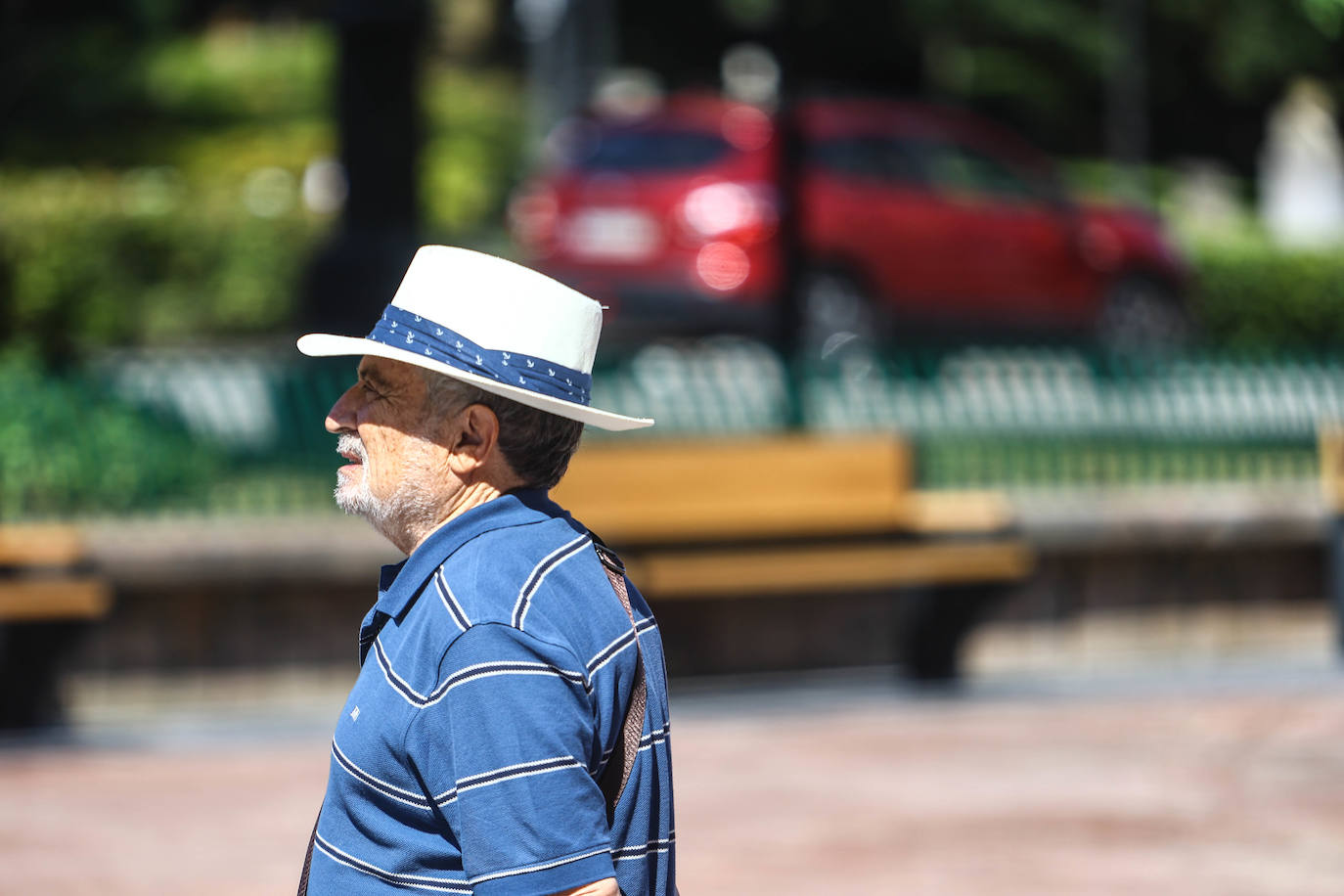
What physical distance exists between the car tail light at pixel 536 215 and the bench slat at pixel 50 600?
729 centimetres

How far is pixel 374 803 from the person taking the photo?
216cm

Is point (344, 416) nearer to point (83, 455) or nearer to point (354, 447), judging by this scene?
point (354, 447)

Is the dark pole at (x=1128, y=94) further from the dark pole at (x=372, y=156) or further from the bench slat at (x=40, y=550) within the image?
the bench slat at (x=40, y=550)

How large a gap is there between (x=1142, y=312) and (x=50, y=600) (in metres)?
10.6

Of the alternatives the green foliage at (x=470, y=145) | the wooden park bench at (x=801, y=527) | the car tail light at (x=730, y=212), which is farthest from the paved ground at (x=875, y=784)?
the green foliage at (x=470, y=145)

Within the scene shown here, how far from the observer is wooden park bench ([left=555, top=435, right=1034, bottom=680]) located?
7.64 m

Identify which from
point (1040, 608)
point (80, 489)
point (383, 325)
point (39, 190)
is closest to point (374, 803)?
point (383, 325)

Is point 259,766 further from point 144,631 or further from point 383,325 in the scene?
point 383,325

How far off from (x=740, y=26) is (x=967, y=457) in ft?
83.1

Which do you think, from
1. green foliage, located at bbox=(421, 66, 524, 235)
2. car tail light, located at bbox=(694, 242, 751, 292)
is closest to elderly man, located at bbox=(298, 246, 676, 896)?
car tail light, located at bbox=(694, 242, 751, 292)

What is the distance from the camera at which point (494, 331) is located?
218 centimetres

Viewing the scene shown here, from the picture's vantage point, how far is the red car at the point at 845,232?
13.2m

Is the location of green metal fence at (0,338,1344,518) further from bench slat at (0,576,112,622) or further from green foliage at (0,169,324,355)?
green foliage at (0,169,324,355)

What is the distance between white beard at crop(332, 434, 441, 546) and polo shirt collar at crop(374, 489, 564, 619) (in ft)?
0.16
